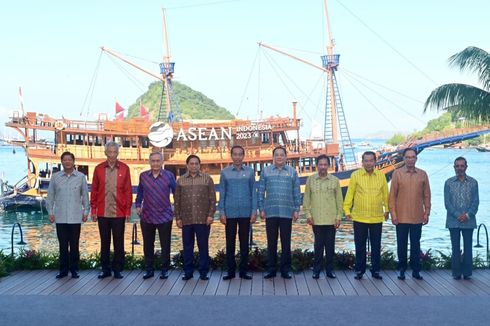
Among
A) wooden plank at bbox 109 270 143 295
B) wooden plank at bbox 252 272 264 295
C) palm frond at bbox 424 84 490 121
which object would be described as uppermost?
palm frond at bbox 424 84 490 121

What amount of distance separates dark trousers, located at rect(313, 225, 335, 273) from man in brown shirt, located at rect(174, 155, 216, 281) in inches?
47.5

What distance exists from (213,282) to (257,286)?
0.52 meters

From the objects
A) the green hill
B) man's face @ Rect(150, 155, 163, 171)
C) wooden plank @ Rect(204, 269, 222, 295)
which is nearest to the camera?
wooden plank @ Rect(204, 269, 222, 295)

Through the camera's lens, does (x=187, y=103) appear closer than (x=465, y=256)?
No

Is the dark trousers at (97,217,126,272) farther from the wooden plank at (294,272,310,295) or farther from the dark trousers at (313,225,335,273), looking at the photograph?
the dark trousers at (313,225,335,273)

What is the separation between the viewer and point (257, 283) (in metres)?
6.92

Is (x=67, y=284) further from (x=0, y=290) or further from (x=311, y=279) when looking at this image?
(x=311, y=279)

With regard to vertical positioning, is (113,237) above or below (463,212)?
below

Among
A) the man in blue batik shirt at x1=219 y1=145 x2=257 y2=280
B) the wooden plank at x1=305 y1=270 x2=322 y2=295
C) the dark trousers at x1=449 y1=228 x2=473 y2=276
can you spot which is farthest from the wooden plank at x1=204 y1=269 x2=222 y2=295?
the dark trousers at x1=449 y1=228 x2=473 y2=276

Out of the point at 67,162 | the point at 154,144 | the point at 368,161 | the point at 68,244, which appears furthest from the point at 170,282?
the point at 154,144

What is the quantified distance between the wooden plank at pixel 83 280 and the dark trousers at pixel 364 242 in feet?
9.79

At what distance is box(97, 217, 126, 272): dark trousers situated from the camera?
23.6 feet

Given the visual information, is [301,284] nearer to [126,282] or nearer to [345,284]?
[345,284]

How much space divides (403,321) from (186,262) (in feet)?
8.81
